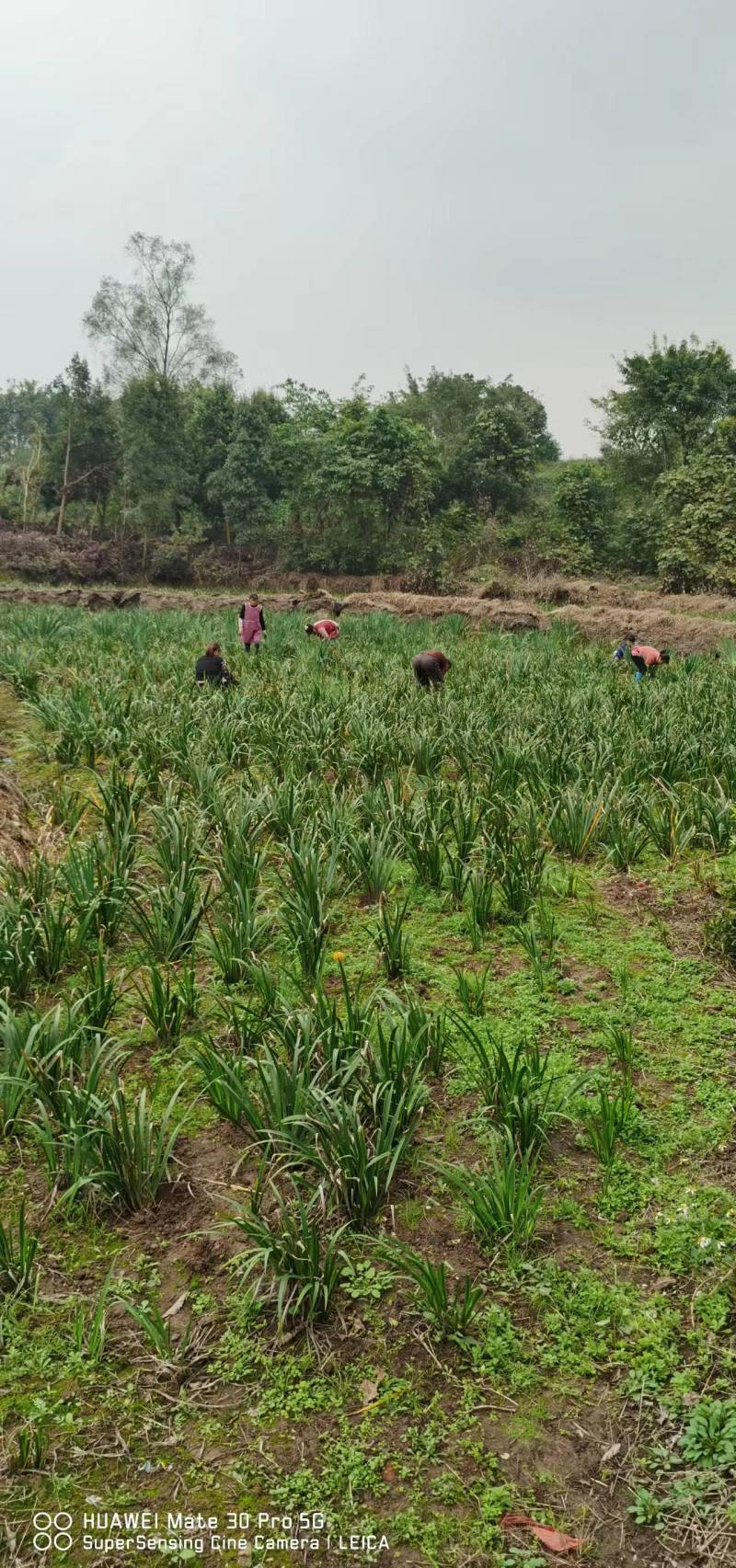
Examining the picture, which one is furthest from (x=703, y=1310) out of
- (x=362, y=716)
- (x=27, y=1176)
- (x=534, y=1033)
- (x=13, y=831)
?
(x=362, y=716)

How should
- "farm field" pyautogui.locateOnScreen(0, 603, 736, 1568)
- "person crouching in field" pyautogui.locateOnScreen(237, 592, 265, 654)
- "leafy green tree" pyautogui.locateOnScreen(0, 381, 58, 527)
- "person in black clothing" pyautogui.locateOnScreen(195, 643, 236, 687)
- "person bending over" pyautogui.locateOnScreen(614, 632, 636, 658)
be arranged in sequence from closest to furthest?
"farm field" pyautogui.locateOnScreen(0, 603, 736, 1568)
"person in black clothing" pyautogui.locateOnScreen(195, 643, 236, 687)
"person bending over" pyautogui.locateOnScreen(614, 632, 636, 658)
"person crouching in field" pyautogui.locateOnScreen(237, 592, 265, 654)
"leafy green tree" pyautogui.locateOnScreen(0, 381, 58, 527)

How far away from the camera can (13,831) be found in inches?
195

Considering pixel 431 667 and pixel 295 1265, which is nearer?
pixel 295 1265

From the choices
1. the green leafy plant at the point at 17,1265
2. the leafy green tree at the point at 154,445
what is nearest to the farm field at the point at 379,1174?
the green leafy plant at the point at 17,1265

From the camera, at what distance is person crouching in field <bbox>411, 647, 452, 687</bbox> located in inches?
372

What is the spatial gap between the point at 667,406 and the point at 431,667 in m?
21.8

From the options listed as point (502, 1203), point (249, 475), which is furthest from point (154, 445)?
point (502, 1203)

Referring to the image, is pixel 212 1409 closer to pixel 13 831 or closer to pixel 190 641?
pixel 13 831

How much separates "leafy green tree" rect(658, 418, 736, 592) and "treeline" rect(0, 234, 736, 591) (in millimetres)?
49

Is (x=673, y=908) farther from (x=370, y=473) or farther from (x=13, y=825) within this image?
(x=370, y=473)

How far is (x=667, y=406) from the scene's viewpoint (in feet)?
87.1

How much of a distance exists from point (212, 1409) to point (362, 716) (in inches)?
216

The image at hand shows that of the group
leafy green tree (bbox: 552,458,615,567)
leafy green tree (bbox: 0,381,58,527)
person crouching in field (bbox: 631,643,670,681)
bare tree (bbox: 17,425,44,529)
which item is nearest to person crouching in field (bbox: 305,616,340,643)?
person crouching in field (bbox: 631,643,670,681)

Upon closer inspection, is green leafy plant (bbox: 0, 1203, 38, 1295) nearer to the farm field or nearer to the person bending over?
the farm field
